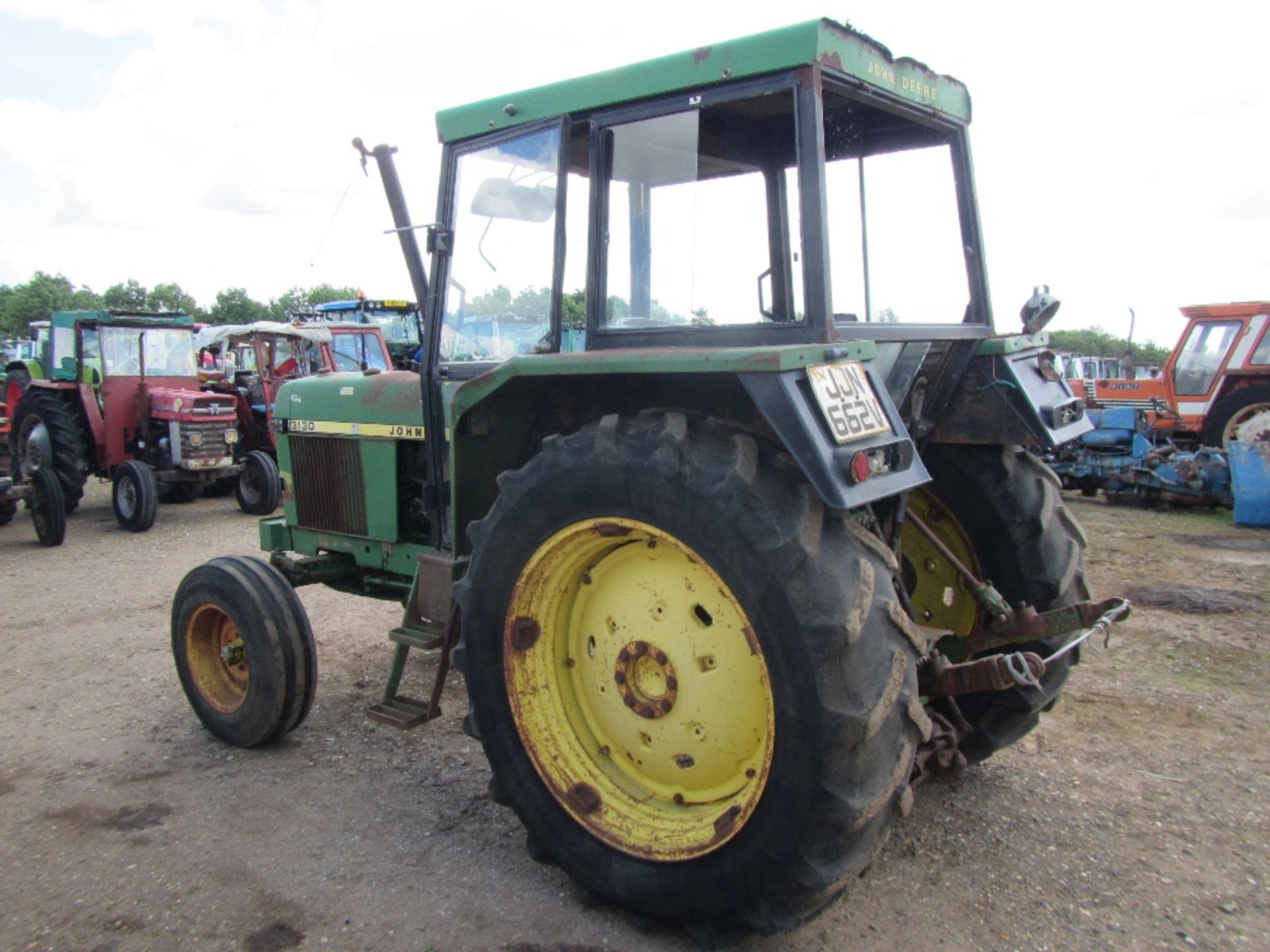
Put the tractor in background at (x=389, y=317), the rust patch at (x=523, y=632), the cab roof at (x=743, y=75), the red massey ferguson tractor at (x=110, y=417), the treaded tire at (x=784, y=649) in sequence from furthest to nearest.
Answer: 1. the tractor in background at (x=389, y=317)
2. the red massey ferguson tractor at (x=110, y=417)
3. the rust patch at (x=523, y=632)
4. the cab roof at (x=743, y=75)
5. the treaded tire at (x=784, y=649)

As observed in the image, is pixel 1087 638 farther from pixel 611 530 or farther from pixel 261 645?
pixel 261 645

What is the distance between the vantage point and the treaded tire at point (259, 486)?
10430mm

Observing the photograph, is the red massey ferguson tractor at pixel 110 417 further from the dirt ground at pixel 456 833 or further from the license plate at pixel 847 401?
the license plate at pixel 847 401

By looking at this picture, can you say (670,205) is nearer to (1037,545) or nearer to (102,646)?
(1037,545)

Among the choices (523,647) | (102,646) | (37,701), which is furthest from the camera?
(102,646)

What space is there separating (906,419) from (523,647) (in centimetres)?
150

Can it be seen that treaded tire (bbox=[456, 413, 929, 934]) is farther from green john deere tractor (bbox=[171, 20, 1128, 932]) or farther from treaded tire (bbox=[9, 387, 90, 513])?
treaded tire (bbox=[9, 387, 90, 513])

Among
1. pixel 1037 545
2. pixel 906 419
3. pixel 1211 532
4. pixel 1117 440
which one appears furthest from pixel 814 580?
pixel 1117 440

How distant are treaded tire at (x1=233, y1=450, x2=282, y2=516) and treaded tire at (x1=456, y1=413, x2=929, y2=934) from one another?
8.60 metres

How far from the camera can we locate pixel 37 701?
4672mm

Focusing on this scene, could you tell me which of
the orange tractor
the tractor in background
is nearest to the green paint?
the orange tractor

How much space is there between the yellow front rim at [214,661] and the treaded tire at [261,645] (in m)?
0.04

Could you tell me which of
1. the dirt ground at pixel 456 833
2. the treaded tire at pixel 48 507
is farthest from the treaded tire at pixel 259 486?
the dirt ground at pixel 456 833

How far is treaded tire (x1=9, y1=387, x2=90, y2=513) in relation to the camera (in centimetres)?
1021
